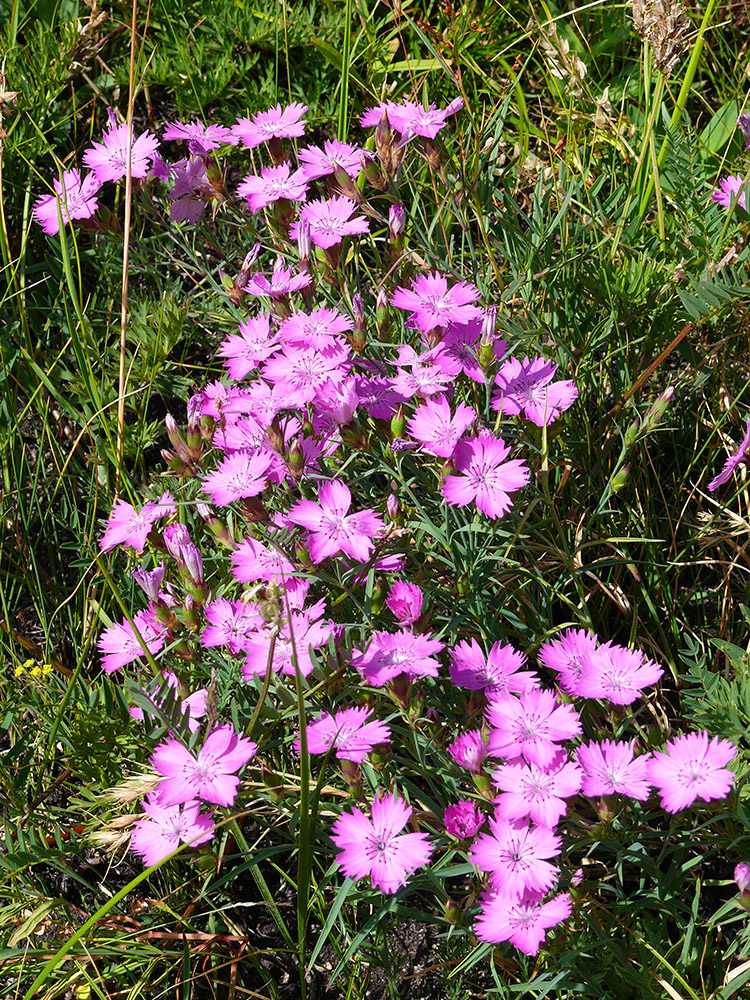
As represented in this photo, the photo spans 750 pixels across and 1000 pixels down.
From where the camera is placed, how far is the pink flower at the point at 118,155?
1.84 m

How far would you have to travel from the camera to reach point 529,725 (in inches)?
50.4

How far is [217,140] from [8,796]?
1317 mm

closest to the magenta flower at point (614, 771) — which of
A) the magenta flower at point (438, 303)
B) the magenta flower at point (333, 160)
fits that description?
the magenta flower at point (438, 303)

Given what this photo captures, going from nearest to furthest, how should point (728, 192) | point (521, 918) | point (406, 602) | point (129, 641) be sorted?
point (521, 918) < point (406, 602) < point (129, 641) < point (728, 192)

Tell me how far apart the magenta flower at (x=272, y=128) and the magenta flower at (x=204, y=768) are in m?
1.22

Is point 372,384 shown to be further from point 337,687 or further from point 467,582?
point 337,687

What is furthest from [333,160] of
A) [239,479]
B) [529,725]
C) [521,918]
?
[521,918]

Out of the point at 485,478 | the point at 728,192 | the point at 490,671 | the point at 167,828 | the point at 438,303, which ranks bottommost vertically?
the point at 167,828

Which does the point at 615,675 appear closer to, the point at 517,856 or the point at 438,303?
the point at 517,856

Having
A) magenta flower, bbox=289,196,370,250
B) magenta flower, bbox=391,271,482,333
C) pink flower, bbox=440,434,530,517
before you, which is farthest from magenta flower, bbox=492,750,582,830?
magenta flower, bbox=289,196,370,250

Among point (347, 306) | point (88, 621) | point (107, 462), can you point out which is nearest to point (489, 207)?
point (347, 306)

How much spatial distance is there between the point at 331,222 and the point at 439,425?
50 centimetres

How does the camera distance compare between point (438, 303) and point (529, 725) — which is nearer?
point (529, 725)

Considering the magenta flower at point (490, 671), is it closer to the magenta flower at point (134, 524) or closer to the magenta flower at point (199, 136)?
the magenta flower at point (134, 524)
